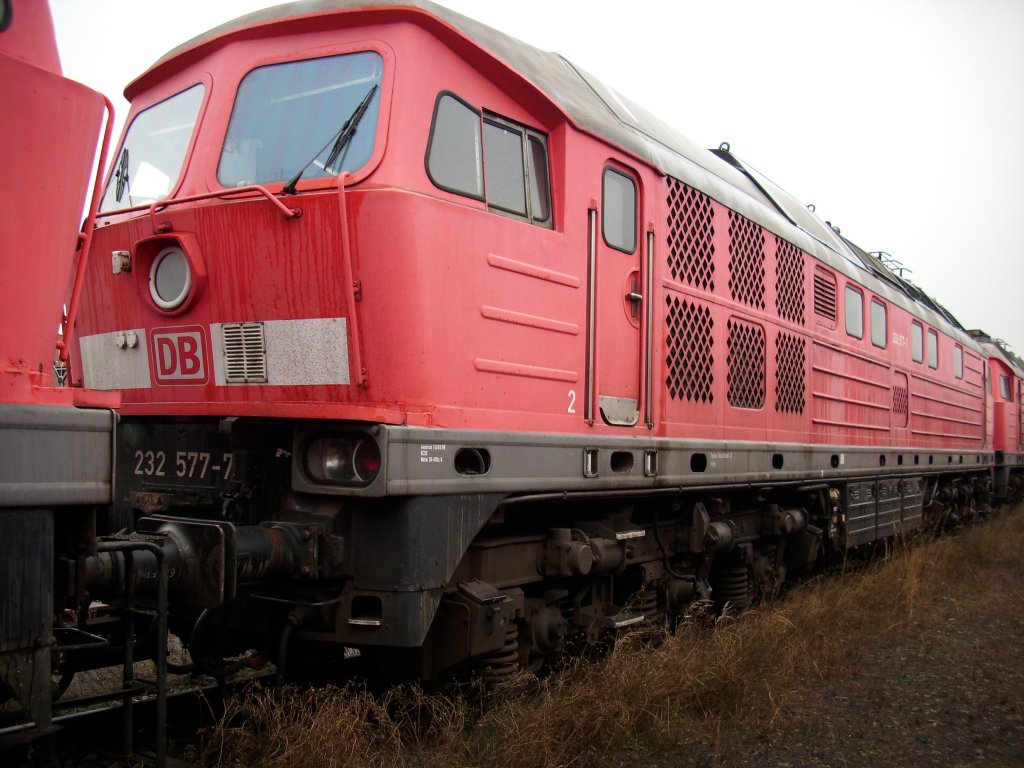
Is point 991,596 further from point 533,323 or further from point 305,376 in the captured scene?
point 305,376

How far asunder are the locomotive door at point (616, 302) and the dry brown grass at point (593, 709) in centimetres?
131

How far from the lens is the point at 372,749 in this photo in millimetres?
3775

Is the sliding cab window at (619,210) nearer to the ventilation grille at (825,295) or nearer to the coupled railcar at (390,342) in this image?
the coupled railcar at (390,342)

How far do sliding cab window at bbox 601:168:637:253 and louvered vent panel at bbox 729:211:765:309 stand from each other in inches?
57.3

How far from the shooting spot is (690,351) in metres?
5.82

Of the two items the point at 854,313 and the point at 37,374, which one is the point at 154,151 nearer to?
the point at 37,374

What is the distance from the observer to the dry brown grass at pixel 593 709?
367 cm

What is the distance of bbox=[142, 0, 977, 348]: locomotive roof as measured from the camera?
4352 millimetres

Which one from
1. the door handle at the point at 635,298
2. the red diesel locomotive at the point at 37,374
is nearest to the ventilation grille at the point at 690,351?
the door handle at the point at 635,298

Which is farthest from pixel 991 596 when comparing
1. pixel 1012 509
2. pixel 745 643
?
pixel 1012 509

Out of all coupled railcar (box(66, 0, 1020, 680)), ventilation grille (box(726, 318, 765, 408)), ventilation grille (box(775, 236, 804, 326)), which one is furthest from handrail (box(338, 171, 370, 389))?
ventilation grille (box(775, 236, 804, 326))

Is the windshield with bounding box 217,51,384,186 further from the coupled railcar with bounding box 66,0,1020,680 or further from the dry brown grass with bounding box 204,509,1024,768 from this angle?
the dry brown grass with bounding box 204,509,1024,768

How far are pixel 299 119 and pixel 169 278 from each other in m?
0.95

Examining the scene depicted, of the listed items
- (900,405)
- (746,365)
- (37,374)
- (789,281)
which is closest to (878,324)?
(900,405)
